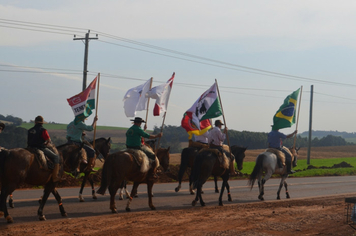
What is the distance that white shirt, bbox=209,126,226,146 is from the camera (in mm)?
16283

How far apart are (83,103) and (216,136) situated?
486 cm

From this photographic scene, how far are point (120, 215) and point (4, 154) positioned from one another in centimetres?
333

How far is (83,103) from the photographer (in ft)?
57.5

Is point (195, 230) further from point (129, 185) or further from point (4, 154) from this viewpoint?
point (129, 185)

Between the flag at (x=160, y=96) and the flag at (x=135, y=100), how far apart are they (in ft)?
0.70

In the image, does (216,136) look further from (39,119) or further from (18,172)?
(18,172)

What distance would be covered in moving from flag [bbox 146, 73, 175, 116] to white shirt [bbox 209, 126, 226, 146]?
7.15 feet

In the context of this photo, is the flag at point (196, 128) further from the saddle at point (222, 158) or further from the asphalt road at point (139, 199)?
the saddle at point (222, 158)

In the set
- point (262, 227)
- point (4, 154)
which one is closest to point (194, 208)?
point (262, 227)

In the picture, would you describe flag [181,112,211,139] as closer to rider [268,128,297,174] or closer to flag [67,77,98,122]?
rider [268,128,297,174]

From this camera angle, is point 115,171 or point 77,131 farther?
point 77,131

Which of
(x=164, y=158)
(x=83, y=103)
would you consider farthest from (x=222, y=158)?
(x=83, y=103)

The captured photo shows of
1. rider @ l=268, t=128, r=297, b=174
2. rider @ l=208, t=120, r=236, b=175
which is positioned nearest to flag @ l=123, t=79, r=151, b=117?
rider @ l=208, t=120, r=236, b=175

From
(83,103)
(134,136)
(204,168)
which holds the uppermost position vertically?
(83,103)
